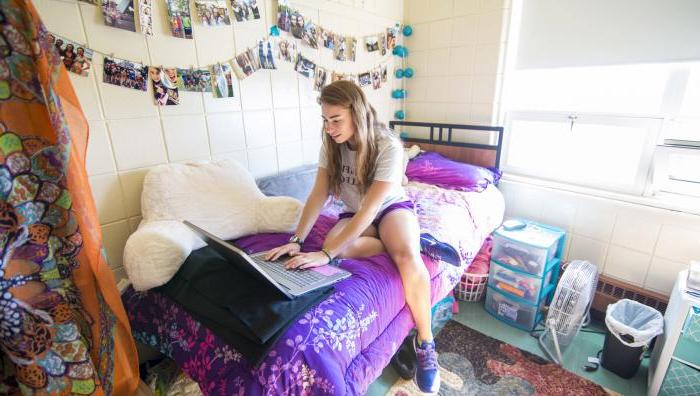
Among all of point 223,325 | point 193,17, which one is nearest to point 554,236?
point 223,325

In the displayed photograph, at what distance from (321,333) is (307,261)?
0.32 meters

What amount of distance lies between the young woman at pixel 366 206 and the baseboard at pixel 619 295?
1.25m

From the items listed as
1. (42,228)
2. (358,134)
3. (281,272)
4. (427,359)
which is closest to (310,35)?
(358,134)

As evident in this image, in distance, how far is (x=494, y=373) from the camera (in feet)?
4.87

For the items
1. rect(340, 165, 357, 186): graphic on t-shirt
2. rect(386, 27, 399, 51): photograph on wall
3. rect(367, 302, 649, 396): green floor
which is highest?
rect(386, 27, 399, 51): photograph on wall

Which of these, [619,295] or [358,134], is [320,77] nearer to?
[358,134]

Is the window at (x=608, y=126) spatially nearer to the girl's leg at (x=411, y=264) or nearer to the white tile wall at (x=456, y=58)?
the white tile wall at (x=456, y=58)

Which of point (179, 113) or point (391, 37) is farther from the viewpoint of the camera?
point (391, 37)

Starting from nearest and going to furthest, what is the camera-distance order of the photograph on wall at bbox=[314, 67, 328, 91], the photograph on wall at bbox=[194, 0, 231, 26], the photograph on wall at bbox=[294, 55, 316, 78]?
1. the photograph on wall at bbox=[194, 0, 231, 26]
2. the photograph on wall at bbox=[294, 55, 316, 78]
3. the photograph on wall at bbox=[314, 67, 328, 91]

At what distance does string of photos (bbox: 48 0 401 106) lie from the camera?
126cm

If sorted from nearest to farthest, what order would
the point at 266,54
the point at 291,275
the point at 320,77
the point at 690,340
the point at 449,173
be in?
1. the point at 291,275
2. the point at 690,340
3. the point at 266,54
4. the point at 320,77
5. the point at 449,173

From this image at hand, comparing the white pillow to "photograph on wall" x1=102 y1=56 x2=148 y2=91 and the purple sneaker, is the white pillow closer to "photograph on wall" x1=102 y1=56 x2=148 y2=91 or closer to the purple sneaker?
"photograph on wall" x1=102 y1=56 x2=148 y2=91

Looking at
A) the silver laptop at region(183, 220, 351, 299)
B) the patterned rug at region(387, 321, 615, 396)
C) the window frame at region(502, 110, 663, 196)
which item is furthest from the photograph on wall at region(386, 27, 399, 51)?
the patterned rug at region(387, 321, 615, 396)

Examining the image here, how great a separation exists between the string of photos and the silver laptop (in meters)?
0.74
